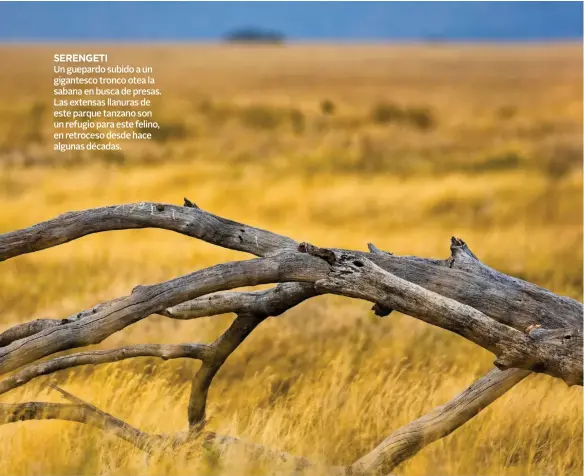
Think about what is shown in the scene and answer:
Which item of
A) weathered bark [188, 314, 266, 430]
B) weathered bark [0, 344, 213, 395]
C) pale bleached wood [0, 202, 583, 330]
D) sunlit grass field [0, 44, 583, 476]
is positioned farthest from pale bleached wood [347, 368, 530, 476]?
weathered bark [0, 344, 213, 395]

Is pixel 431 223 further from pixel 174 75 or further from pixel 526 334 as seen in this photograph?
pixel 174 75

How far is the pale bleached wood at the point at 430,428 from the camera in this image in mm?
5609

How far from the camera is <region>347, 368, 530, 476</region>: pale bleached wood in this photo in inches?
221

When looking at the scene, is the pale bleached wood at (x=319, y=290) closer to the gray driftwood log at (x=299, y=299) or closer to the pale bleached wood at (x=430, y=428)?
the gray driftwood log at (x=299, y=299)

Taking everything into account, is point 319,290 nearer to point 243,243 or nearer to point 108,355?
point 243,243

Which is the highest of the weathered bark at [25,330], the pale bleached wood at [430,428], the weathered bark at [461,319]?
the weathered bark at [25,330]

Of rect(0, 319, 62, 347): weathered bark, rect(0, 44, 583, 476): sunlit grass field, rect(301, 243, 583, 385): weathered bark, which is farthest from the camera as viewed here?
rect(0, 44, 583, 476): sunlit grass field

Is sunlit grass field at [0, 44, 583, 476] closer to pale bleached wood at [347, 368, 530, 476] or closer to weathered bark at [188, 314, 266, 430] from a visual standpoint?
weathered bark at [188, 314, 266, 430]

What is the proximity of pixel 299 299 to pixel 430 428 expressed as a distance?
102 cm

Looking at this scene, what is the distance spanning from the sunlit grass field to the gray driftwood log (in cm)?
67

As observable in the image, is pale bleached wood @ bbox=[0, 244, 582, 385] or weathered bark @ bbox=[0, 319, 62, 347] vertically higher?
weathered bark @ bbox=[0, 319, 62, 347]

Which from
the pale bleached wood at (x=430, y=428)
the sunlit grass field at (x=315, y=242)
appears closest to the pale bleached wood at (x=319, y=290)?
the pale bleached wood at (x=430, y=428)

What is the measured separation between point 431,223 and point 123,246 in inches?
280

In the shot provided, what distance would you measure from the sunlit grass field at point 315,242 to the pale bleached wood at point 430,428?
0.78 m
